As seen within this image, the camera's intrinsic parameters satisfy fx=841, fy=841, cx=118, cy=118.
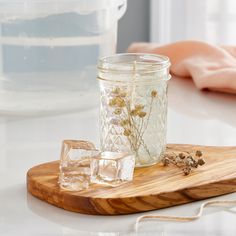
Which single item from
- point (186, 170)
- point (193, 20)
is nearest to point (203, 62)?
point (193, 20)

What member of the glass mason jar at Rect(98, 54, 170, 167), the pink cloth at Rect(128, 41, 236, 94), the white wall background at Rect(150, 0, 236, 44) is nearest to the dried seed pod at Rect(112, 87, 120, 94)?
the glass mason jar at Rect(98, 54, 170, 167)

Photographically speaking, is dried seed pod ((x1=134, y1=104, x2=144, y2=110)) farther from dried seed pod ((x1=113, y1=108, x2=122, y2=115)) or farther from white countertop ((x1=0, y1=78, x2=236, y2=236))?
white countertop ((x1=0, y1=78, x2=236, y2=236))

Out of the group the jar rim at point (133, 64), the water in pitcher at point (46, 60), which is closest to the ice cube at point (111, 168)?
the jar rim at point (133, 64)

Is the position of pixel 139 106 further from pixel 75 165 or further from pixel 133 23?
pixel 133 23

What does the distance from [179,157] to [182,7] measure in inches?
45.8

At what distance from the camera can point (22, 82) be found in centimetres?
132

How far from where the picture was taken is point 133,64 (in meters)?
1.03

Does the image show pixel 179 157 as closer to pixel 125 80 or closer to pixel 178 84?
pixel 125 80

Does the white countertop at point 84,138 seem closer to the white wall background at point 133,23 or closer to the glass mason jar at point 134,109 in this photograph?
the glass mason jar at point 134,109

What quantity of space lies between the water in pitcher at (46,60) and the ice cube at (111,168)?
0.41 metres

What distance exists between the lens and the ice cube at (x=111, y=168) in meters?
0.94

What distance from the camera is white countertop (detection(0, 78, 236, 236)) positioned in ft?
2.85

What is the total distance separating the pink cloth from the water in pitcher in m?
0.25

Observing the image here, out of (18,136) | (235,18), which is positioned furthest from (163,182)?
(235,18)
